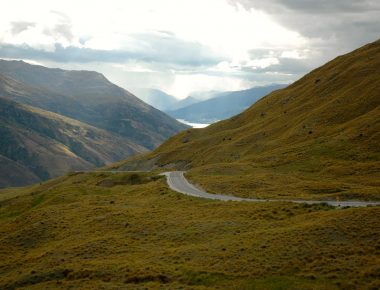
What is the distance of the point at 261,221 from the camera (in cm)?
4903

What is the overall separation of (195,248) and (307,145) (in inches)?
2617

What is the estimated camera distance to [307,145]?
10250 cm

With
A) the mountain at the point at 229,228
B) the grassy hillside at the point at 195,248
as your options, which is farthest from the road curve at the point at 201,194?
the grassy hillside at the point at 195,248

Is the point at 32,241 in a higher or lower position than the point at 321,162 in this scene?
lower

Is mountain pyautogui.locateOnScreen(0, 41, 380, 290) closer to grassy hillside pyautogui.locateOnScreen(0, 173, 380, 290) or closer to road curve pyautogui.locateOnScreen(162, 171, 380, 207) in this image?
grassy hillside pyautogui.locateOnScreen(0, 173, 380, 290)

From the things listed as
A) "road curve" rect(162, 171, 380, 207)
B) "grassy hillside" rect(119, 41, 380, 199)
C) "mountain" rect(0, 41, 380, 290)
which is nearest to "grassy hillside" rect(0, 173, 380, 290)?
"mountain" rect(0, 41, 380, 290)

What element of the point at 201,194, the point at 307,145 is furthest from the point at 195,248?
the point at 307,145

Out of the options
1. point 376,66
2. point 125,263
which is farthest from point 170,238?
point 376,66

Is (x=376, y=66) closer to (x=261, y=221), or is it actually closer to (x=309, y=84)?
(x=309, y=84)

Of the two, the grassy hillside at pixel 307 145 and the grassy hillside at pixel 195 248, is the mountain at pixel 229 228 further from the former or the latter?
the grassy hillside at pixel 307 145

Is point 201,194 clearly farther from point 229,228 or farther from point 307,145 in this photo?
point 307,145

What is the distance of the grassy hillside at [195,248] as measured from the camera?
115ft

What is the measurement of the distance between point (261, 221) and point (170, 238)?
10.7 metres

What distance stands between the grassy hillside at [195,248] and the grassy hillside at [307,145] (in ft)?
52.6
